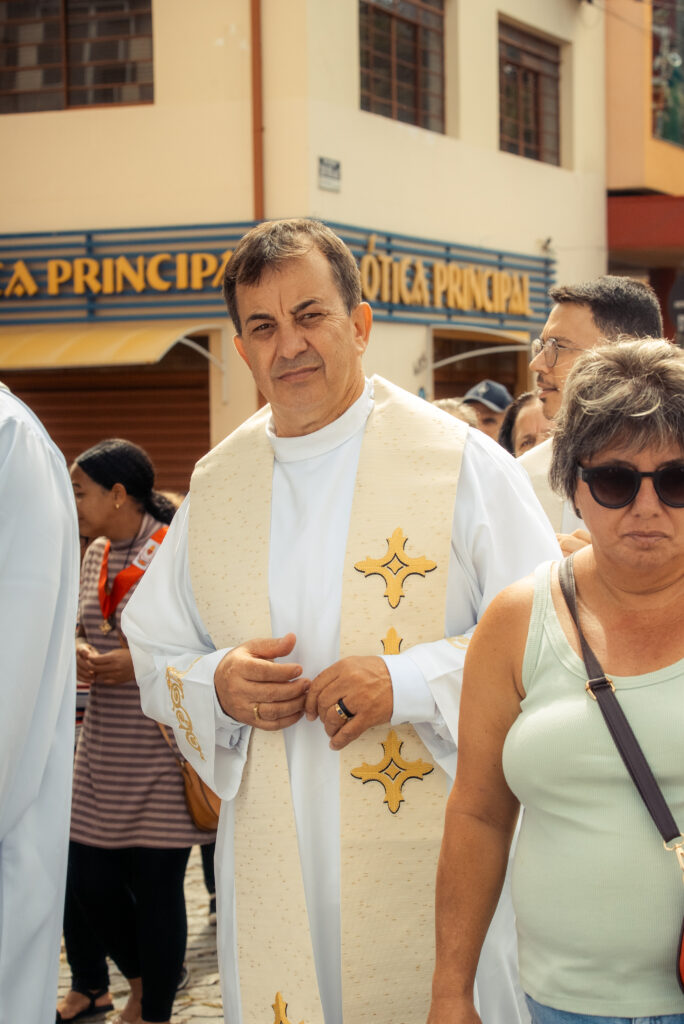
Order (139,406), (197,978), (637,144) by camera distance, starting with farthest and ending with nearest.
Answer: (637,144) < (139,406) < (197,978)

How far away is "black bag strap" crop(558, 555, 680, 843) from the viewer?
1.93 metres

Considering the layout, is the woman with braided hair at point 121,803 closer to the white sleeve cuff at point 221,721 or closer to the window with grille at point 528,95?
the white sleeve cuff at point 221,721

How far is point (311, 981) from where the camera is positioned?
280 centimetres

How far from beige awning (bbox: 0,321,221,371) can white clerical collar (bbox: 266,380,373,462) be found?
869cm

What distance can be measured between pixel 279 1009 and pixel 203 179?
33.8ft

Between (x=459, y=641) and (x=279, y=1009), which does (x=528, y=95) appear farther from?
(x=279, y=1009)

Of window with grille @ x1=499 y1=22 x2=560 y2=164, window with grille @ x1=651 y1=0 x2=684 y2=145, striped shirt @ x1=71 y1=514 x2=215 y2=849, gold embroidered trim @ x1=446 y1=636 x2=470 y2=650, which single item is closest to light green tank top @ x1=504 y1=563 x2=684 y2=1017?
gold embroidered trim @ x1=446 y1=636 x2=470 y2=650

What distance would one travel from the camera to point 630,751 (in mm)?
1944

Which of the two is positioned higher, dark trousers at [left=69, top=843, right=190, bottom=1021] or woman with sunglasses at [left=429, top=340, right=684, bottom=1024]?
woman with sunglasses at [left=429, top=340, right=684, bottom=1024]

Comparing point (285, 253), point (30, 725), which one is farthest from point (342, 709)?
point (285, 253)

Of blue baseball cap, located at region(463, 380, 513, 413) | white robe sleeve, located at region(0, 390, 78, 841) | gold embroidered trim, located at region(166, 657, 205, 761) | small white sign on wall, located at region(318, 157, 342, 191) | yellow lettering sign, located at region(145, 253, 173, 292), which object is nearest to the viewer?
white robe sleeve, located at region(0, 390, 78, 841)

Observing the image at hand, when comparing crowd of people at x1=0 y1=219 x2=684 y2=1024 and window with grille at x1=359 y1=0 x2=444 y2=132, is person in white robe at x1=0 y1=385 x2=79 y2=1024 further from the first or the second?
window with grille at x1=359 y1=0 x2=444 y2=132

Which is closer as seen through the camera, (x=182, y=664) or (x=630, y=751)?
(x=630, y=751)

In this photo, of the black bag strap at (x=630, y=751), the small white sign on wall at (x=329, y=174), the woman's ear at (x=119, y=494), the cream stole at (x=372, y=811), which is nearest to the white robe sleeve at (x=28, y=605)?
the cream stole at (x=372, y=811)
